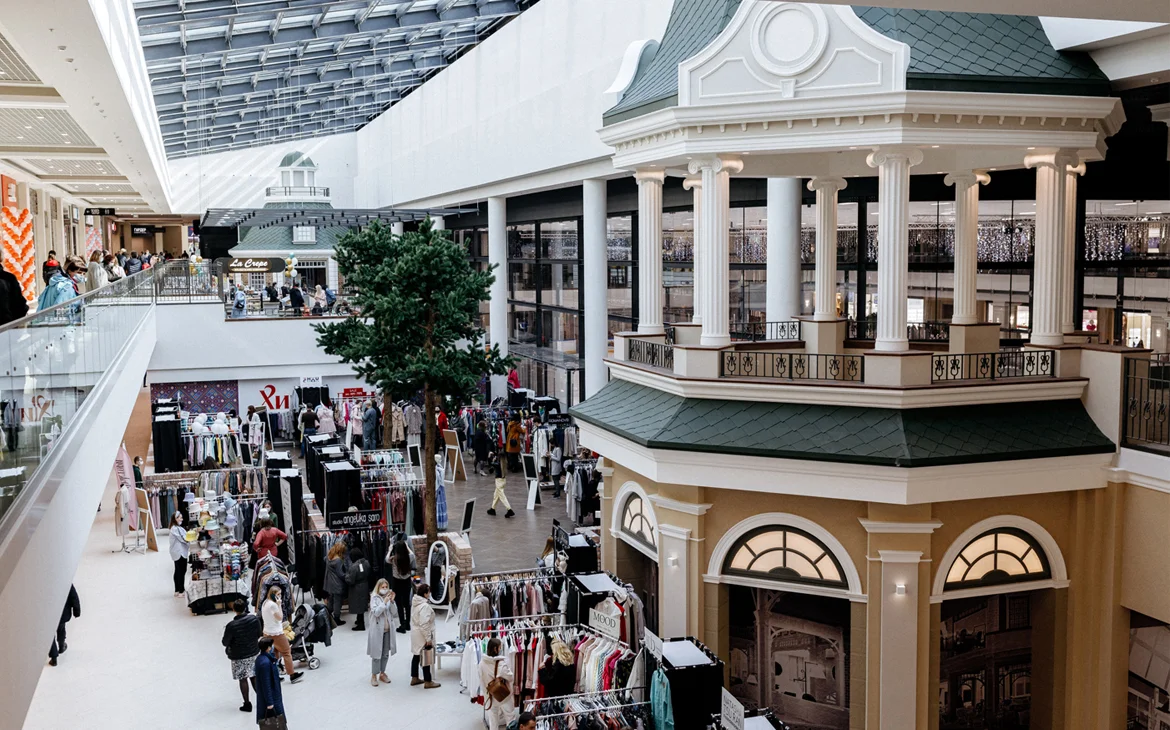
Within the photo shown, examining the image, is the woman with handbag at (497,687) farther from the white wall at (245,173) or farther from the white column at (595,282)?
the white wall at (245,173)

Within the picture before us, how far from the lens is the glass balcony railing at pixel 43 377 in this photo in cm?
643

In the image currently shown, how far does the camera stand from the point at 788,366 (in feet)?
41.0

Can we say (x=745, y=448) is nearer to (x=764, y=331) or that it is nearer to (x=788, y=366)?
(x=788, y=366)

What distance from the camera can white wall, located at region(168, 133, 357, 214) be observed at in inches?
2083

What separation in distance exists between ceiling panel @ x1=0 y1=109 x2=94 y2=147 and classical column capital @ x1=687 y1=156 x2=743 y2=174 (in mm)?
9107

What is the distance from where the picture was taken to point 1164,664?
38.8 ft

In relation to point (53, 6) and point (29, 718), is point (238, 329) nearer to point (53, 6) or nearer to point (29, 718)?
point (29, 718)

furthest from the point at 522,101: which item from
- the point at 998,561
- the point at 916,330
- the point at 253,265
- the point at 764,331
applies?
the point at 253,265

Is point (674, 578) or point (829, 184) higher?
point (829, 184)

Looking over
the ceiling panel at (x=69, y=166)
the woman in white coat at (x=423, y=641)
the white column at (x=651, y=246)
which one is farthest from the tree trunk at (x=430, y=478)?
the ceiling panel at (x=69, y=166)

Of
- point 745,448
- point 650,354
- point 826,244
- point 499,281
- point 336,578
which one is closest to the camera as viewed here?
point 745,448

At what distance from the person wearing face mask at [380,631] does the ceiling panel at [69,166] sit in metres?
13.3

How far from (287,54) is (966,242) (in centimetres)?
2150

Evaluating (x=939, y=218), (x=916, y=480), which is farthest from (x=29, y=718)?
(x=939, y=218)
